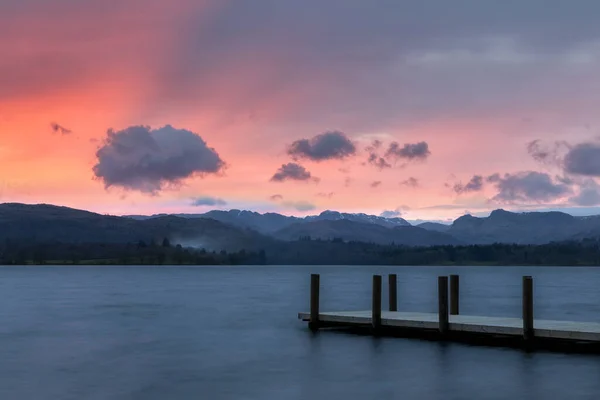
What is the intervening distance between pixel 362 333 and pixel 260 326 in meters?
15.8

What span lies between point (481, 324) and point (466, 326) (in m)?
0.76

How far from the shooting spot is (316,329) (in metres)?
47.3

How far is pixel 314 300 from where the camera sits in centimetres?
4650

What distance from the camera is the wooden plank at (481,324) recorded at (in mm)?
34750

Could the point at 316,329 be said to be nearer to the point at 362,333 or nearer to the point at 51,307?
the point at 362,333

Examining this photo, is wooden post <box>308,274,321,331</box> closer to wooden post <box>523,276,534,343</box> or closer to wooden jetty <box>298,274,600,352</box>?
wooden jetty <box>298,274,600,352</box>

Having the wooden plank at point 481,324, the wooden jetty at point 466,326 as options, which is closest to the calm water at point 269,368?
the wooden jetty at point 466,326

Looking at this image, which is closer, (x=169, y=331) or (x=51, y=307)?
(x=169, y=331)

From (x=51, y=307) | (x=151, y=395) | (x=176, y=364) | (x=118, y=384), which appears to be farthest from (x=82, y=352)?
(x=51, y=307)

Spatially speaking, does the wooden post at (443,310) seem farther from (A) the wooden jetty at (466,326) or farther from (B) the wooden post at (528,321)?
(B) the wooden post at (528,321)

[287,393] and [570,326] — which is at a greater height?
[570,326]

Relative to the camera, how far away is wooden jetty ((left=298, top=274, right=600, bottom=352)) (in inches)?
1403

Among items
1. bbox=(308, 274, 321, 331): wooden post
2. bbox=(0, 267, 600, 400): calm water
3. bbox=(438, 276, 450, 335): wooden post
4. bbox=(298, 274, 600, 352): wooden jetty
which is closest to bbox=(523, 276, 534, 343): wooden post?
bbox=(298, 274, 600, 352): wooden jetty

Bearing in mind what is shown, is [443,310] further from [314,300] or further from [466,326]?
[314,300]
